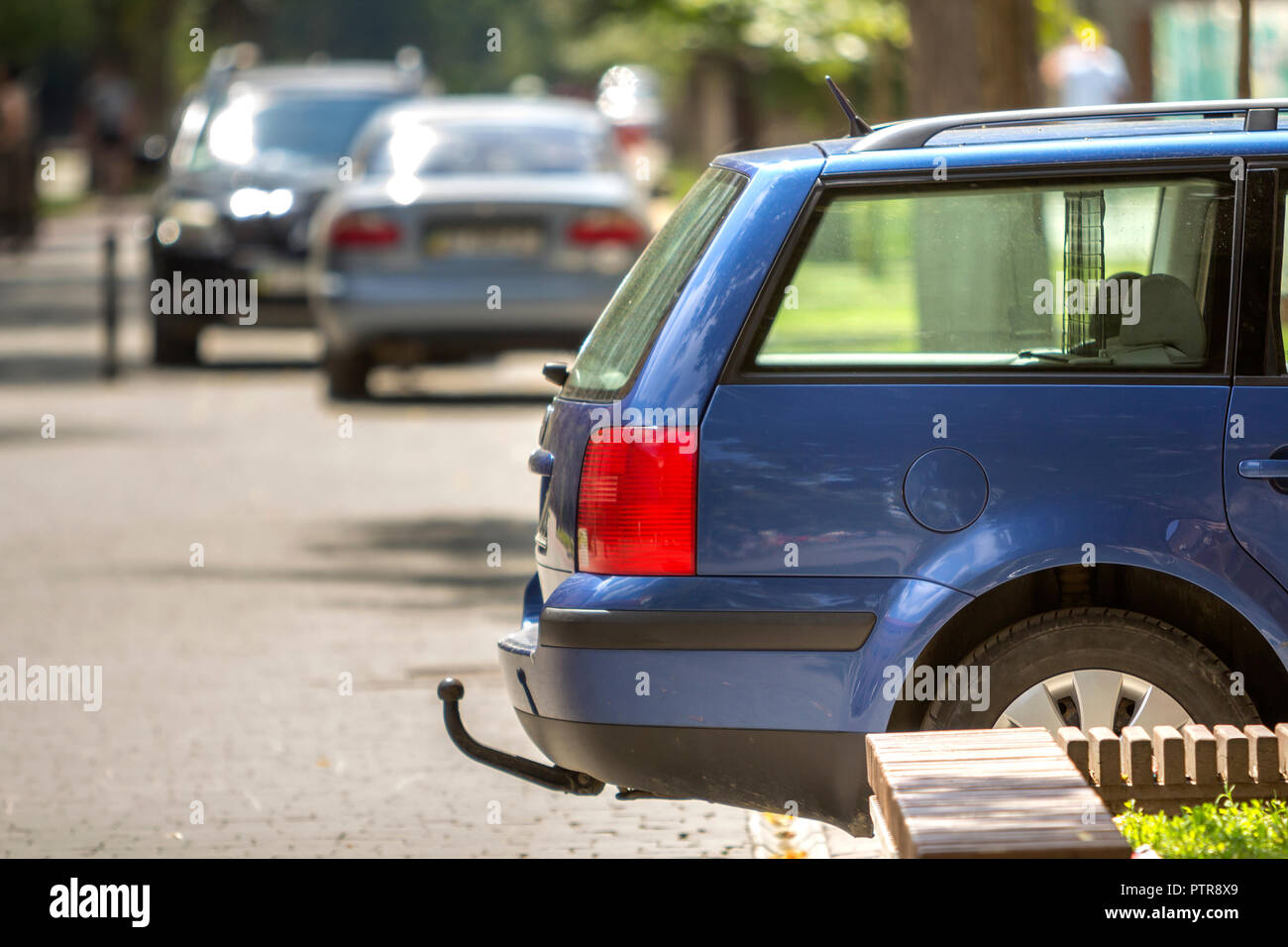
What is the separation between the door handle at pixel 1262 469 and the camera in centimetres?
454

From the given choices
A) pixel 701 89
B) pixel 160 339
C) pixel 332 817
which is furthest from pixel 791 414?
pixel 701 89

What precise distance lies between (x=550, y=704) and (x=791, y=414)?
2.72 ft

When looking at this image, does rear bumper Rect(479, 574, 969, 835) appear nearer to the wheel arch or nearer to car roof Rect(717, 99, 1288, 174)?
the wheel arch

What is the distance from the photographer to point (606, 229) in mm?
14000

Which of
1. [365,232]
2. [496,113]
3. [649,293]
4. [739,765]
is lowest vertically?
[739,765]

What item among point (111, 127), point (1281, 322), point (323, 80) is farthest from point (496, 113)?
point (111, 127)

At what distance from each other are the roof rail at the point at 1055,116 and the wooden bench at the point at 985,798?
1.28 m

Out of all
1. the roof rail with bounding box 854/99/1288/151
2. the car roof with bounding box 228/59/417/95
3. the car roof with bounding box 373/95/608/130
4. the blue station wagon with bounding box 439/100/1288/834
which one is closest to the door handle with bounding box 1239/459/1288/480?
the blue station wagon with bounding box 439/100/1288/834

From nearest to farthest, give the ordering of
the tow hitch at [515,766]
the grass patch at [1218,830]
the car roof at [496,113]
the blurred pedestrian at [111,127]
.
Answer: the grass patch at [1218,830], the tow hitch at [515,766], the car roof at [496,113], the blurred pedestrian at [111,127]

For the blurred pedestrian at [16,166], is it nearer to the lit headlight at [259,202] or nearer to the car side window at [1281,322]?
the lit headlight at [259,202]

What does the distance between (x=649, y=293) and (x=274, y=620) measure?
418 centimetres

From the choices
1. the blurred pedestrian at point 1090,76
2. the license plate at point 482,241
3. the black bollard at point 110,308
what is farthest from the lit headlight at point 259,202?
the blurred pedestrian at point 1090,76

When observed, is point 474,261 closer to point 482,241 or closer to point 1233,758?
point 482,241

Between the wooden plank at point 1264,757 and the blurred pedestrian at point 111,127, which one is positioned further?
the blurred pedestrian at point 111,127
